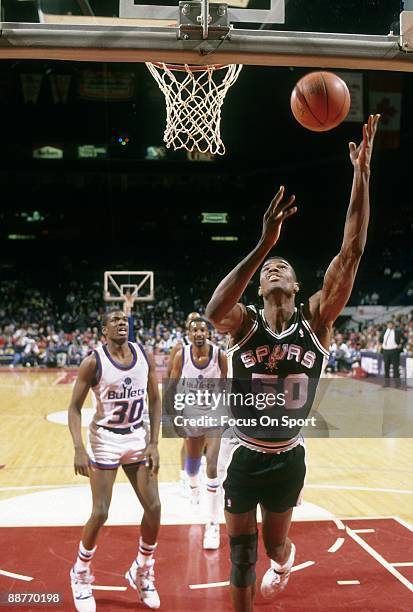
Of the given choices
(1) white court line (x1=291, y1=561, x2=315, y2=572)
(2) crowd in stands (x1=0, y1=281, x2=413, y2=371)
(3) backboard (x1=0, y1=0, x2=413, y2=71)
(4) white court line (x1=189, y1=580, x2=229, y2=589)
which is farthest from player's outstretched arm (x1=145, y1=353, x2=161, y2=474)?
(2) crowd in stands (x1=0, y1=281, x2=413, y2=371)

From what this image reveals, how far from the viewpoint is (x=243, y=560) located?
3.22 metres

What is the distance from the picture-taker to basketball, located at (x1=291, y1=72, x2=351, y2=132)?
3.72 meters

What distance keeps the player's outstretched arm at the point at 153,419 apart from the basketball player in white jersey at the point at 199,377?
1.11 metres

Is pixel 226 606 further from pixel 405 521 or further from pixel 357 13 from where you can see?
pixel 357 13

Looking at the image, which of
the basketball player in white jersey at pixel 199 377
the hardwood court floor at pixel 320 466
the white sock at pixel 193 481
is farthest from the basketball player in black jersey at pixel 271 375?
the hardwood court floor at pixel 320 466

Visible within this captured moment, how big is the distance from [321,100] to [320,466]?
15.8ft

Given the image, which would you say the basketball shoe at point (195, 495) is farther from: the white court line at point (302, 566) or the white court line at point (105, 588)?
the white court line at point (105, 588)

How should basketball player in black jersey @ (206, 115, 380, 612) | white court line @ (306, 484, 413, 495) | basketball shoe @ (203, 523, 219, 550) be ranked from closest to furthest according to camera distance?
basketball player in black jersey @ (206, 115, 380, 612)
basketball shoe @ (203, 523, 219, 550)
white court line @ (306, 484, 413, 495)

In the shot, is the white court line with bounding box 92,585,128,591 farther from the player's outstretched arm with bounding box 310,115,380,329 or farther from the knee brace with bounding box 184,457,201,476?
the player's outstretched arm with bounding box 310,115,380,329

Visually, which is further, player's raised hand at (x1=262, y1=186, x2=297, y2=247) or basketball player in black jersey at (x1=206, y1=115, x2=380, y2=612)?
basketball player in black jersey at (x1=206, y1=115, x2=380, y2=612)

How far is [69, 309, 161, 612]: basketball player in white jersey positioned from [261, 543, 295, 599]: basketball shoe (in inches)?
26.3

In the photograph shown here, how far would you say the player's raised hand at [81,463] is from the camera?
11.7ft

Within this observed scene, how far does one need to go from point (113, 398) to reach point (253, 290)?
19.4 meters

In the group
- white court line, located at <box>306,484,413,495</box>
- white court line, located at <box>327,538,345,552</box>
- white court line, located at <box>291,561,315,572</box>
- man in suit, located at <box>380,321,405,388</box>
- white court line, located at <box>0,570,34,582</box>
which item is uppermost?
white court line, located at <box>0,570,34,582</box>
